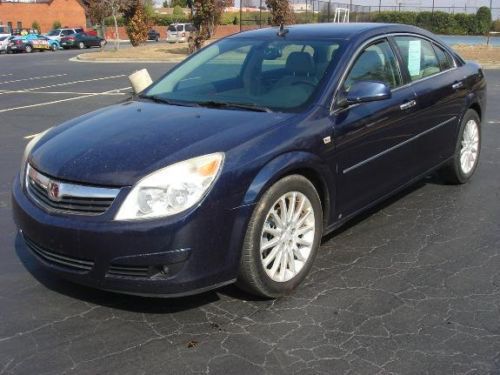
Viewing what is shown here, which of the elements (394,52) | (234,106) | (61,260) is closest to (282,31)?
(394,52)

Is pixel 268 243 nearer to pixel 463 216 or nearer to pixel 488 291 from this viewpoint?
pixel 488 291

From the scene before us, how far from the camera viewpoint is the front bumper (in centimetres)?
314

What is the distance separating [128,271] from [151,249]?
21 cm

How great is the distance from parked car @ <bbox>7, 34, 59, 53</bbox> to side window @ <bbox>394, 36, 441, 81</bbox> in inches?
1720

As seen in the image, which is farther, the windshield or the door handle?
the door handle

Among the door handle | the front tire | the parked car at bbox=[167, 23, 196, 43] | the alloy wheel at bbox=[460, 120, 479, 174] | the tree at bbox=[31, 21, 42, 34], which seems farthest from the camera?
the tree at bbox=[31, 21, 42, 34]

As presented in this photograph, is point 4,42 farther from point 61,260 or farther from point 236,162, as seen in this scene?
point 236,162

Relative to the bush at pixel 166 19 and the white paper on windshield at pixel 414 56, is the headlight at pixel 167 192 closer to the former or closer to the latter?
the white paper on windshield at pixel 414 56

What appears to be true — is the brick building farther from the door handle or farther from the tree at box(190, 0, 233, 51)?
the door handle

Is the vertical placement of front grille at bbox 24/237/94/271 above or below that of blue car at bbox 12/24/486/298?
below

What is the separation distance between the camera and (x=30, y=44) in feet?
146

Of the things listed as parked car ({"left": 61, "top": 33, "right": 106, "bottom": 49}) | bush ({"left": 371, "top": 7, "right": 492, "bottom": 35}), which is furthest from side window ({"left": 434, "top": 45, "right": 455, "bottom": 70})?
parked car ({"left": 61, "top": 33, "right": 106, "bottom": 49})

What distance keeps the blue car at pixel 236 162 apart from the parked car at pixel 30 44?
142ft

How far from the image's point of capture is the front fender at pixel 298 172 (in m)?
3.40
